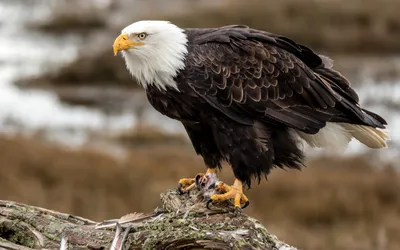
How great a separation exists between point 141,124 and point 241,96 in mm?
17454

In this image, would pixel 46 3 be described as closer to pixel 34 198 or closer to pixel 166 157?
pixel 166 157

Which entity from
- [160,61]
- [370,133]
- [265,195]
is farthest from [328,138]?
[265,195]

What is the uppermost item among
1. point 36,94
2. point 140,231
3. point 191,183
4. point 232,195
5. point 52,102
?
point 36,94

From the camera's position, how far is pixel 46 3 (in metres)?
48.8

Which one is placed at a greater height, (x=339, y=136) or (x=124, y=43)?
(x=124, y=43)

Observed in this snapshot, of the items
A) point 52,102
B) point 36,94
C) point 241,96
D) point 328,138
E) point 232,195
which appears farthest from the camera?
point 36,94

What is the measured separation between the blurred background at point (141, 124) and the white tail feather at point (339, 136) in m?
4.29

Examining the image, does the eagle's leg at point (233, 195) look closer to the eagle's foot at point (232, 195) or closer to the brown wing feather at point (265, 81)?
the eagle's foot at point (232, 195)

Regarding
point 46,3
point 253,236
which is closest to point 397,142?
point 253,236

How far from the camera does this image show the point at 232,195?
5.29m

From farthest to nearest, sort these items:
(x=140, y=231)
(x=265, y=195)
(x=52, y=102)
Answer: (x=52, y=102)
(x=265, y=195)
(x=140, y=231)

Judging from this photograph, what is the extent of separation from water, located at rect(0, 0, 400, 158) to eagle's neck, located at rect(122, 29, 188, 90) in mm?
15445

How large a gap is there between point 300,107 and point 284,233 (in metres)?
5.02

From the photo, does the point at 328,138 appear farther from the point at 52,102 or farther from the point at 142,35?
the point at 52,102
